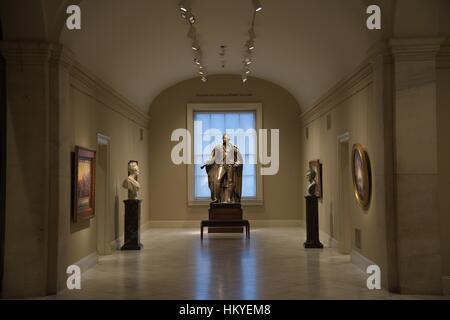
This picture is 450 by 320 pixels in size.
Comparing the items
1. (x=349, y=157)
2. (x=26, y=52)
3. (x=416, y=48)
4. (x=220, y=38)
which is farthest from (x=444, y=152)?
(x=220, y=38)

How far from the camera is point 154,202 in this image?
18500 millimetres

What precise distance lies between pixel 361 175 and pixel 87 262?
5.54m

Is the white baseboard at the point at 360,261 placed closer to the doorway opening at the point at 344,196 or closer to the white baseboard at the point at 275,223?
the doorway opening at the point at 344,196

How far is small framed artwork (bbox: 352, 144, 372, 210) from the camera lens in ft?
30.6

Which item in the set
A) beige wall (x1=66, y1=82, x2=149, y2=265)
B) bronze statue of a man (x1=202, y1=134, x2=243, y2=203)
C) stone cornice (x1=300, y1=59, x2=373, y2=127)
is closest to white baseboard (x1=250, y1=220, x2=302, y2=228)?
bronze statue of a man (x1=202, y1=134, x2=243, y2=203)

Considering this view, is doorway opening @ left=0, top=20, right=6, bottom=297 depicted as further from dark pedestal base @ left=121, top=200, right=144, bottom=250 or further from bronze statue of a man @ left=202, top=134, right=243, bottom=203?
bronze statue of a man @ left=202, top=134, right=243, bottom=203

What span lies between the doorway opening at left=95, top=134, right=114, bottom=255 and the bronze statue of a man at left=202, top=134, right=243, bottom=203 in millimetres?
5075

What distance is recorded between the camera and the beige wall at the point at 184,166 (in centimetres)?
1847

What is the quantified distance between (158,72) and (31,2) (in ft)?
27.5
